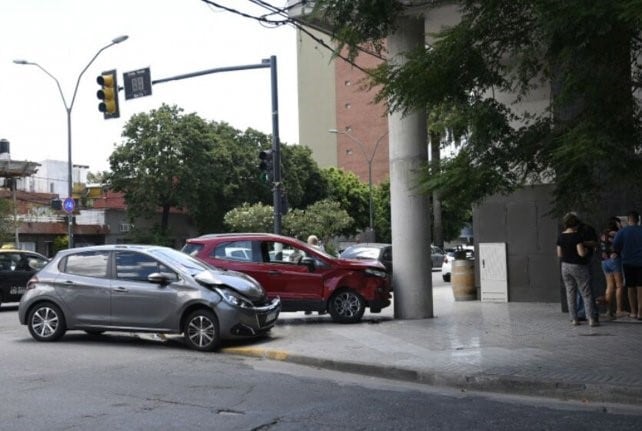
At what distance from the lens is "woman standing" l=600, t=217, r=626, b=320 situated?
12406 mm

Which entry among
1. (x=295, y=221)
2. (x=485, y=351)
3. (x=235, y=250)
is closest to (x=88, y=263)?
(x=235, y=250)

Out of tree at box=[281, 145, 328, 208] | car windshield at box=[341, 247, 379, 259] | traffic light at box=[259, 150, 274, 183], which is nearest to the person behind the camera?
traffic light at box=[259, 150, 274, 183]

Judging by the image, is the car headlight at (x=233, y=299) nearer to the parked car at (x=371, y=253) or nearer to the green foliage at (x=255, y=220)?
the parked car at (x=371, y=253)

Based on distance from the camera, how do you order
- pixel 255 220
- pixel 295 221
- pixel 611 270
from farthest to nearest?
pixel 295 221, pixel 255 220, pixel 611 270

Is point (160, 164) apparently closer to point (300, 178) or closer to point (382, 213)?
point (300, 178)

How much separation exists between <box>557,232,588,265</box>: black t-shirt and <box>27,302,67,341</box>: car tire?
827cm

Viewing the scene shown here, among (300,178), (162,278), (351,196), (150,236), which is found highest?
(300,178)

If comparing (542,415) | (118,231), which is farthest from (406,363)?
(118,231)

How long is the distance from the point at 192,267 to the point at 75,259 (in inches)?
80.9

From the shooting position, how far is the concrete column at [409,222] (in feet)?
45.5

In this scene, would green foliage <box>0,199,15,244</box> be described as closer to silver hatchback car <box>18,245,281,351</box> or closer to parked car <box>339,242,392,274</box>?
parked car <box>339,242,392,274</box>

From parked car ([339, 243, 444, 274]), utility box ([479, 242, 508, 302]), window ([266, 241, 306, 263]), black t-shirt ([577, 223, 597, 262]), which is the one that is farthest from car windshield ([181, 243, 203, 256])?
parked car ([339, 243, 444, 274])

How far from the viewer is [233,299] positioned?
1093 centimetres

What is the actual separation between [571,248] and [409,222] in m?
3.54
